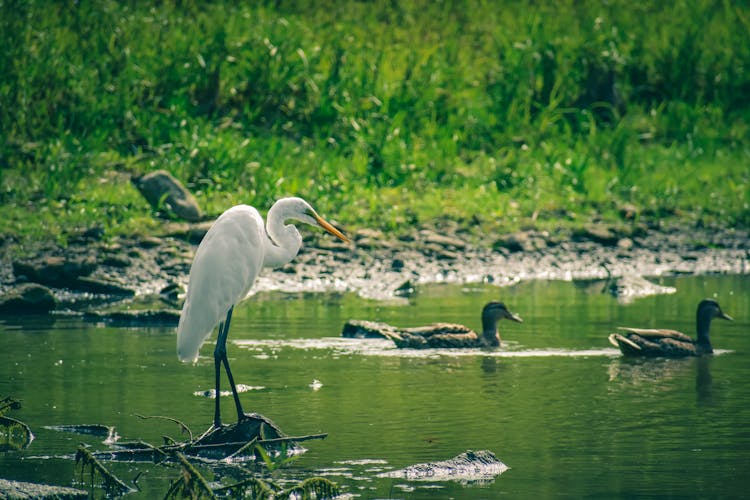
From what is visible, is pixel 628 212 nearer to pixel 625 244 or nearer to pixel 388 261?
pixel 625 244

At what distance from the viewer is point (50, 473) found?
7848mm

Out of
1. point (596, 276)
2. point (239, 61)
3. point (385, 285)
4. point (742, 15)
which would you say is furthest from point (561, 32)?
point (385, 285)

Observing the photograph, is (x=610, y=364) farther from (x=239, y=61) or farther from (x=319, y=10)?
(x=319, y=10)

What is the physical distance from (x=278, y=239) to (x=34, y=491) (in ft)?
9.12

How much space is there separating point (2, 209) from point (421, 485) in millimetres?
10517

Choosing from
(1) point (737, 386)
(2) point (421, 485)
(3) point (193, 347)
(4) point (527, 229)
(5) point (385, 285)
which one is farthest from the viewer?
(4) point (527, 229)

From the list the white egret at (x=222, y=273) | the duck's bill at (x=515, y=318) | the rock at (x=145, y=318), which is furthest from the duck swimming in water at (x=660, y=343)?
the rock at (x=145, y=318)

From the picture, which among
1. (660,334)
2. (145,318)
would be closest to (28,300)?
(145,318)

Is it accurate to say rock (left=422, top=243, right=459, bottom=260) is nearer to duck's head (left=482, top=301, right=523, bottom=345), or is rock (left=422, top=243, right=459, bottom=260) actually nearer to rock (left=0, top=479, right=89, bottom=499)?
duck's head (left=482, top=301, right=523, bottom=345)

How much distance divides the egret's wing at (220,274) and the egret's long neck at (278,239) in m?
0.16

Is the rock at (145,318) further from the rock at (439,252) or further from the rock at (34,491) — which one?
the rock at (34,491)

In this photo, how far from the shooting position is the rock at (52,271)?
1514 cm

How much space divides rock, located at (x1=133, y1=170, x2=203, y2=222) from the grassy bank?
0.68 feet

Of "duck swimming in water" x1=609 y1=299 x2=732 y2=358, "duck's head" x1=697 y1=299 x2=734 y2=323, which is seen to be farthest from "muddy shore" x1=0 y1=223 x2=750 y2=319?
"duck swimming in water" x1=609 y1=299 x2=732 y2=358
